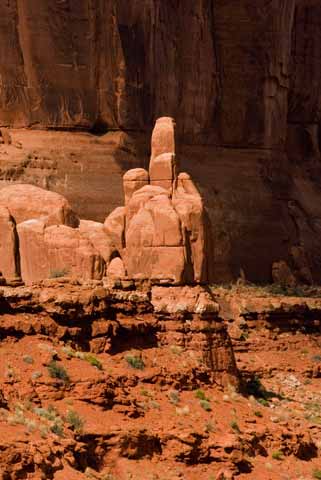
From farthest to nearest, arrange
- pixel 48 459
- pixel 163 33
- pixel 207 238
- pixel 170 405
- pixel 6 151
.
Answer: pixel 163 33 < pixel 6 151 < pixel 207 238 < pixel 170 405 < pixel 48 459

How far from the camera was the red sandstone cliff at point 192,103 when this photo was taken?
7062cm

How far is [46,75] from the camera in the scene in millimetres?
71125

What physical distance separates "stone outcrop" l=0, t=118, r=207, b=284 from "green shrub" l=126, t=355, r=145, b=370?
24.5 feet

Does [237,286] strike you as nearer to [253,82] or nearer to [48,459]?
[253,82]

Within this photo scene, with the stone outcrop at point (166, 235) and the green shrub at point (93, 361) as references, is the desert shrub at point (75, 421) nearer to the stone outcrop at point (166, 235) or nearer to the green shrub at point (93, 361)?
the green shrub at point (93, 361)

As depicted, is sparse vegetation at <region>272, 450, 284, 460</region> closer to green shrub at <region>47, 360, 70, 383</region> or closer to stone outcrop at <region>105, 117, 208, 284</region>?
green shrub at <region>47, 360, 70, 383</region>

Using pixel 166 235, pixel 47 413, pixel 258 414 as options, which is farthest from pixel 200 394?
pixel 166 235

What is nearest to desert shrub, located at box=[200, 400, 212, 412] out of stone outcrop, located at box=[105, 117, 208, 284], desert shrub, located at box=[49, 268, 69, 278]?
stone outcrop, located at box=[105, 117, 208, 284]

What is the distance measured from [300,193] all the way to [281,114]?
3784 millimetres

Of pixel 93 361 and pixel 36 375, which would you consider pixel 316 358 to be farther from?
pixel 36 375

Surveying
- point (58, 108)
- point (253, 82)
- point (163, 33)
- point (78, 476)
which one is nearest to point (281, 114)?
point (253, 82)

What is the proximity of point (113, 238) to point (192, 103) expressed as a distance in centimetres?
2885

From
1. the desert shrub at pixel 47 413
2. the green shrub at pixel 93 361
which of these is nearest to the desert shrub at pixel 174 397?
the green shrub at pixel 93 361

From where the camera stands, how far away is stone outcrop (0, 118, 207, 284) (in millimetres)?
44509
